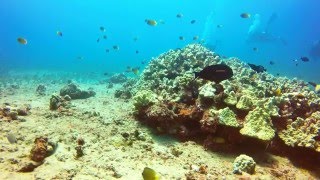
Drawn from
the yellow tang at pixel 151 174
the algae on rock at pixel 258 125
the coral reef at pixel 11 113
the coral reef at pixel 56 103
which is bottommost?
the yellow tang at pixel 151 174

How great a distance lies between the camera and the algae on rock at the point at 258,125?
21.0ft

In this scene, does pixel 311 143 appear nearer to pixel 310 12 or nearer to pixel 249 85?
pixel 249 85

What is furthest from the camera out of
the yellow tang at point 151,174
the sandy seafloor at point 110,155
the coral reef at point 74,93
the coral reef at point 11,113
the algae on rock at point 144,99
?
the coral reef at point 74,93

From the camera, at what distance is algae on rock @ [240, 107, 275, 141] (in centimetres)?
640

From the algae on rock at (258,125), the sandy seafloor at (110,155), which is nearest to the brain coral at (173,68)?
the sandy seafloor at (110,155)

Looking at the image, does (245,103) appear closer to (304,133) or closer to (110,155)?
(304,133)

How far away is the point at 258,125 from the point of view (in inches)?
259

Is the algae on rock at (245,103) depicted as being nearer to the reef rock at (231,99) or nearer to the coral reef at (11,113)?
the reef rock at (231,99)

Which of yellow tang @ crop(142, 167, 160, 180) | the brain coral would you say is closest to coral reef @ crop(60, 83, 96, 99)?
the brain coral

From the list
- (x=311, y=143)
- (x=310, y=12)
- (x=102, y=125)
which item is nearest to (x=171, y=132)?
(x=102, y=125)

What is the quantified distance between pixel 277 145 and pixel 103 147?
4.33 metres

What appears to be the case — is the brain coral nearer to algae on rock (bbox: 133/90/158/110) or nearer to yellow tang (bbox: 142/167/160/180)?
algae on rock (bbox: 133/90/158/110)

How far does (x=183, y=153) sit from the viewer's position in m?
6.70

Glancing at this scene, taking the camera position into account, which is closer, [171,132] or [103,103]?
[171,132]
